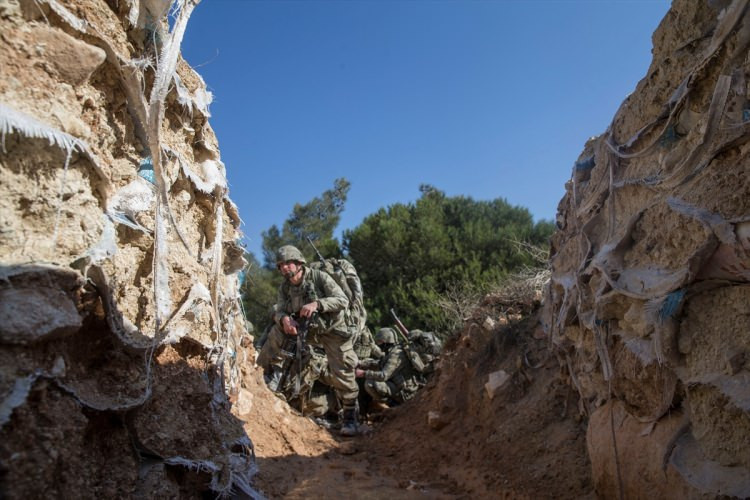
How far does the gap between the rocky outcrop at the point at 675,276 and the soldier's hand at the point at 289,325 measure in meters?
3.38

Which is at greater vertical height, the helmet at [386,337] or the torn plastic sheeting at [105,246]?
the helmet at [386,337]

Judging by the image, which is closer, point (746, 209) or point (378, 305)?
point (746, 209)

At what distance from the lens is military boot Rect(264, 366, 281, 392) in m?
6.60

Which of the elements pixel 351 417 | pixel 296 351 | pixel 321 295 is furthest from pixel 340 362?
pixel 321 295

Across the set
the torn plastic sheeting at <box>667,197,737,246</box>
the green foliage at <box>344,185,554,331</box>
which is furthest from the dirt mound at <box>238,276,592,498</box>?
the green foliage at <box>344,185,554,331</box>

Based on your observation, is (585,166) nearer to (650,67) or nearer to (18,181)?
(650,67)

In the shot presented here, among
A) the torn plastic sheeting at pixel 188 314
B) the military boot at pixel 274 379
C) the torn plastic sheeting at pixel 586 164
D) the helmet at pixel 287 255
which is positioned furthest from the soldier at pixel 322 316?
the torn plastic sheeting at pixel 188 314

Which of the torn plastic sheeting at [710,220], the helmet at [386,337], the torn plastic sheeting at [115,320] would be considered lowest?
the torn plastic sheeting at [115,320]

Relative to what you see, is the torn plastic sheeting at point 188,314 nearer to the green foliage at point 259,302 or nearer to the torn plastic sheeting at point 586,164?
the torn plastic sheeting at point 586,164

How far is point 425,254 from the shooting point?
553 inches

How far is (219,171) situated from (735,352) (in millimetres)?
2607

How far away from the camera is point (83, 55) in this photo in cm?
164

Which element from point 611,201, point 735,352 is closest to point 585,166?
point 611,201

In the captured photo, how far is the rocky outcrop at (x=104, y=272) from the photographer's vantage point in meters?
1.31
